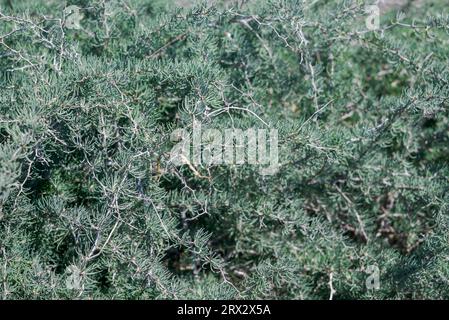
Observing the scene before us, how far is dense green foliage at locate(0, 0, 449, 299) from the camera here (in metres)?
2.09

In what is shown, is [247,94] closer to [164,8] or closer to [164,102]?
[164,102]

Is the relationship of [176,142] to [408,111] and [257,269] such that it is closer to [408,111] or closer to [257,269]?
[257,269]

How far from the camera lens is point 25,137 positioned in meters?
1.90

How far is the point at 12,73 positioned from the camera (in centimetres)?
232

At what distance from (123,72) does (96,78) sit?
99 mm

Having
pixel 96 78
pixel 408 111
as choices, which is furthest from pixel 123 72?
pixel 408 111

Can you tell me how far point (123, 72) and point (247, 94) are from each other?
432 mm

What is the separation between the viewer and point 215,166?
2.32m

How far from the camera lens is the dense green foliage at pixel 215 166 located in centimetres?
209

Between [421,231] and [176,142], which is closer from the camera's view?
[176,142]

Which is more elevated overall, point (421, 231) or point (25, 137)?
point (25, 137)
